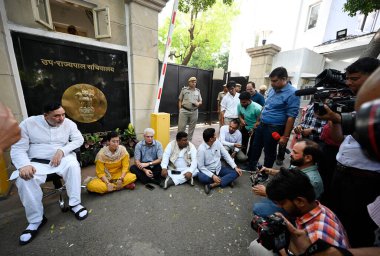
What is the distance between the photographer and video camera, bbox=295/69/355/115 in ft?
5.01

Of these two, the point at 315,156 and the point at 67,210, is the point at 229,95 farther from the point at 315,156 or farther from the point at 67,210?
the point at 67,210

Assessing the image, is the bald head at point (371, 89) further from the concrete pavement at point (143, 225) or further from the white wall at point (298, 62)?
the white wall at point (298, 62)

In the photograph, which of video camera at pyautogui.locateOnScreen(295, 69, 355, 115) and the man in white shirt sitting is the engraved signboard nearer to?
the man in white shirt sitting

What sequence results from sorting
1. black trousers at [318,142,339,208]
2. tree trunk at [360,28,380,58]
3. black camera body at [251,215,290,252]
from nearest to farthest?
black camera body at [251,215,290,252] → black trousers at [318,142,339,208] → tree trunk at [360,28,380,58]

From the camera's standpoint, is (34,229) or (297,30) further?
(297,30)

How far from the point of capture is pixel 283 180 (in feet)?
4.46

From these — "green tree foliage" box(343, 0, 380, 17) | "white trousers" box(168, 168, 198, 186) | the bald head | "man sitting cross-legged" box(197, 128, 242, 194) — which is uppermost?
"green tree foliage" box(343, 0, 380, 17)

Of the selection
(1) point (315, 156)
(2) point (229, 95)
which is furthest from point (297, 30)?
(1) point (315, 156)

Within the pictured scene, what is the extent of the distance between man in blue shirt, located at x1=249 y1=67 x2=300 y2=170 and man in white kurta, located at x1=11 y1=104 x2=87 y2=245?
3120 mm

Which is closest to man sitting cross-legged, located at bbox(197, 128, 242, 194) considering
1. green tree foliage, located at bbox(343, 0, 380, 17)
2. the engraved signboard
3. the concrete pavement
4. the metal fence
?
the concrete pavement

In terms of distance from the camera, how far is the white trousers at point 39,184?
2107 millimetres

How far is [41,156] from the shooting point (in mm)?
2484

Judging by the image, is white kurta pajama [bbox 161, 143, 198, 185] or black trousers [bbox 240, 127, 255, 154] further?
black trousers [bbox 240, 127, 255, 154]

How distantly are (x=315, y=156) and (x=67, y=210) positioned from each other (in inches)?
130
